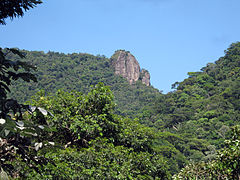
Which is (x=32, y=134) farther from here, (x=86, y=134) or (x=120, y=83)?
(x=120, y=83)

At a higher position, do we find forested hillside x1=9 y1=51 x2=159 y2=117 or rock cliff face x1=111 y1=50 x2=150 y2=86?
rock cliff face x1=111 y1=50 x2=150 y2=86

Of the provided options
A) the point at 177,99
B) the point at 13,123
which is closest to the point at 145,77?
the point at 177,99

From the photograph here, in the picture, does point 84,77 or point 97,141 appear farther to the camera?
point 84,77

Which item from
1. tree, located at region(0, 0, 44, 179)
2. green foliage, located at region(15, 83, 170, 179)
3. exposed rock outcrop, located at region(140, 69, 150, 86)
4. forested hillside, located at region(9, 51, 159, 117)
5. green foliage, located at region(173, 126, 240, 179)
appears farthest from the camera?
exposed rock outcrop, located at region(140, 69, 150, 86)

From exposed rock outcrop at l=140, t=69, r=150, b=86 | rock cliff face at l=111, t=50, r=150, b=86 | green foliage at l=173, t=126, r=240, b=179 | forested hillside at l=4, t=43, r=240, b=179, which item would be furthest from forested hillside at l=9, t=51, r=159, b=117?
green foliage at l=173, t=126, r=240, b=179

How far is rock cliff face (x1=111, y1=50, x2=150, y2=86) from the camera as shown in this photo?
110 m

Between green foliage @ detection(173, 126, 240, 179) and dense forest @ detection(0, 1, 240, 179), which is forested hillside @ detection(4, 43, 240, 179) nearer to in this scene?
dense forest @ detection(0, 1, 240, 179)

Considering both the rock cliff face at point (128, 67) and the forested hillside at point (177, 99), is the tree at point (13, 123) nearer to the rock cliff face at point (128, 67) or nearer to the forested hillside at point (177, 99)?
the forested hillside at point (177, 99)

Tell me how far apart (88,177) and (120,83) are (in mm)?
96797

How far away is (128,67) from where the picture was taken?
365 feet

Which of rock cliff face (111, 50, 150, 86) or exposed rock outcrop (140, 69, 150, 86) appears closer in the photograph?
rock cliff face (111, 50, 150, 86)

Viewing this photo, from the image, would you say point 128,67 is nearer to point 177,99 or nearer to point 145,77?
point 145,77

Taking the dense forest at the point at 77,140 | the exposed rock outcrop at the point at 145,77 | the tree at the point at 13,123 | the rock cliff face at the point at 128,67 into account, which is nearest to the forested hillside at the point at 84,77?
the rock cliff face at the point at 128,67

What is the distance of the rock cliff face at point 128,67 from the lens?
109875mm
